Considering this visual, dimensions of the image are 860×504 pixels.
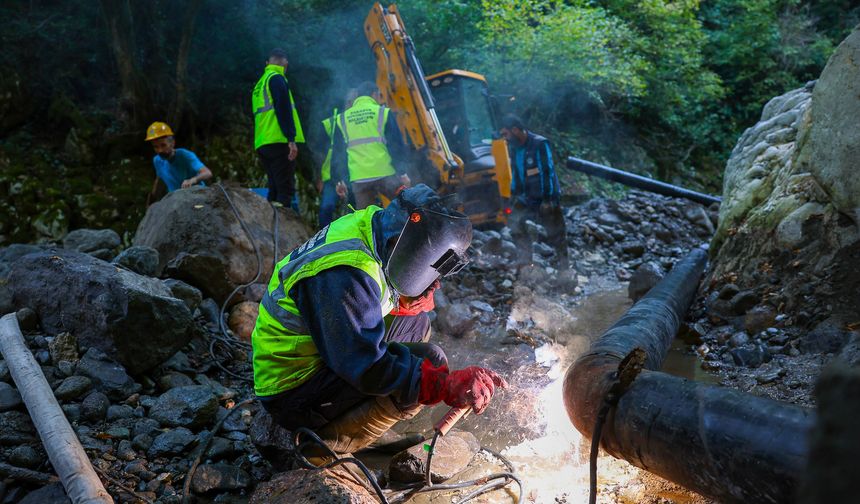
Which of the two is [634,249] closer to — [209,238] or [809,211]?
[809,211]

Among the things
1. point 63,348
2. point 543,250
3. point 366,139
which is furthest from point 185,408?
point 543,250

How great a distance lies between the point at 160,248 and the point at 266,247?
0.87 m

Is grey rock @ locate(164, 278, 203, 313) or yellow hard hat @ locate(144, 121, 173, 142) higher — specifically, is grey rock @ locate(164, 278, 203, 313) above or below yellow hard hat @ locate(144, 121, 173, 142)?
below

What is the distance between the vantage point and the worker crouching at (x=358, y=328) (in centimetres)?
219

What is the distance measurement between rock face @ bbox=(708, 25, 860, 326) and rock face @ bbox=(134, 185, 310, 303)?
4034 millimetres

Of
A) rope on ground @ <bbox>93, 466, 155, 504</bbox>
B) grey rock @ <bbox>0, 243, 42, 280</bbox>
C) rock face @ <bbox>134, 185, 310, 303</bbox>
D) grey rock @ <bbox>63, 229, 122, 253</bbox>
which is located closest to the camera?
rope on ground @ <bbox>93, 466, 155, 504</bbox>

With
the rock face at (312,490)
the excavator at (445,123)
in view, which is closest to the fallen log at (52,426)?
the rock face at (312,490)

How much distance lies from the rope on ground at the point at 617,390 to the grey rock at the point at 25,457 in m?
2.36

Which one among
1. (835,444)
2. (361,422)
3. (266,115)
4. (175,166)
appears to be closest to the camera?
(835,444)

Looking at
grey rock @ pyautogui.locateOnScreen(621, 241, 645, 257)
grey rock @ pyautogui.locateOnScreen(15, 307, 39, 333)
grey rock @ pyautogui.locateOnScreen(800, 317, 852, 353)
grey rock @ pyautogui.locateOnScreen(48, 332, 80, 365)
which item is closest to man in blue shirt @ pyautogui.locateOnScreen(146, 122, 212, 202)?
grey rock @ pyautogui.locateOnScreen(15, 307, 39, 333)

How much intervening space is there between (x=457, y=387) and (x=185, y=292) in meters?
2.65

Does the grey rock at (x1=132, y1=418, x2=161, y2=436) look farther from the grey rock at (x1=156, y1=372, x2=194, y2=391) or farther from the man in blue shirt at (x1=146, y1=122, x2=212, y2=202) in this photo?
the man in blue shirt at (x1=146, y1=122, x2=212, y2=202)

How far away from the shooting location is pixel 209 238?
15.6ft

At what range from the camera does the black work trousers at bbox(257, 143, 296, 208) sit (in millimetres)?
5934
